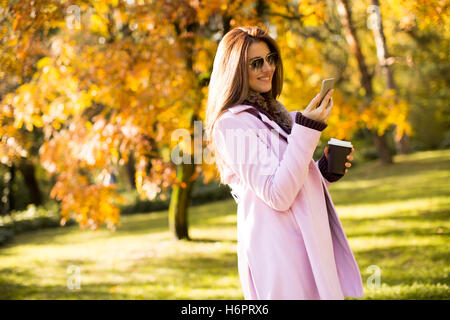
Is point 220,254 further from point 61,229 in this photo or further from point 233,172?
point 61,229

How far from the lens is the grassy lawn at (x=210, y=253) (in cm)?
585

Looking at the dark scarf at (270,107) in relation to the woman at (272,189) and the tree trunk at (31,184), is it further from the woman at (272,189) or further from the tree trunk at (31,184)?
the tree trunk at (31,184)

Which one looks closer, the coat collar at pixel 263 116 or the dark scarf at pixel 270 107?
the coat collar at pixel 263 116

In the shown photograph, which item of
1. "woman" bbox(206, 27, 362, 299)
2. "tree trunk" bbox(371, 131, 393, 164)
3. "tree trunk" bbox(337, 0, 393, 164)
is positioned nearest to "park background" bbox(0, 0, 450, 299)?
"tree trunk" bbox(337, 0, 393, 164)

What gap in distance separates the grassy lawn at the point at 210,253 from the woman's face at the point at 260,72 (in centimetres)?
367

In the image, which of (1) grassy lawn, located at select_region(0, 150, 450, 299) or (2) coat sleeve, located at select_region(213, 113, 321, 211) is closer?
(2) coat sleeve, located at select_region(213, 113, 321, 211)

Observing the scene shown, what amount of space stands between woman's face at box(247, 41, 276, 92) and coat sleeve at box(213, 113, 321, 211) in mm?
226

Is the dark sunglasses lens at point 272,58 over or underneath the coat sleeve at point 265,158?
over

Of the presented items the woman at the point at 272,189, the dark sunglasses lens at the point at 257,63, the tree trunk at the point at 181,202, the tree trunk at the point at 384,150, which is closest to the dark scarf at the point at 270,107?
the woman at the point at 272,189

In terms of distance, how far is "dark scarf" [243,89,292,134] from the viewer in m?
1.93

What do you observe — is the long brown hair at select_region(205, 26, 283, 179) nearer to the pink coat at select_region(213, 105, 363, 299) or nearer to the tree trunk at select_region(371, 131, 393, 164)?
the pink coat at select_region(213, 105, 363, 299)

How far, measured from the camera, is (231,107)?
6.05 feet
